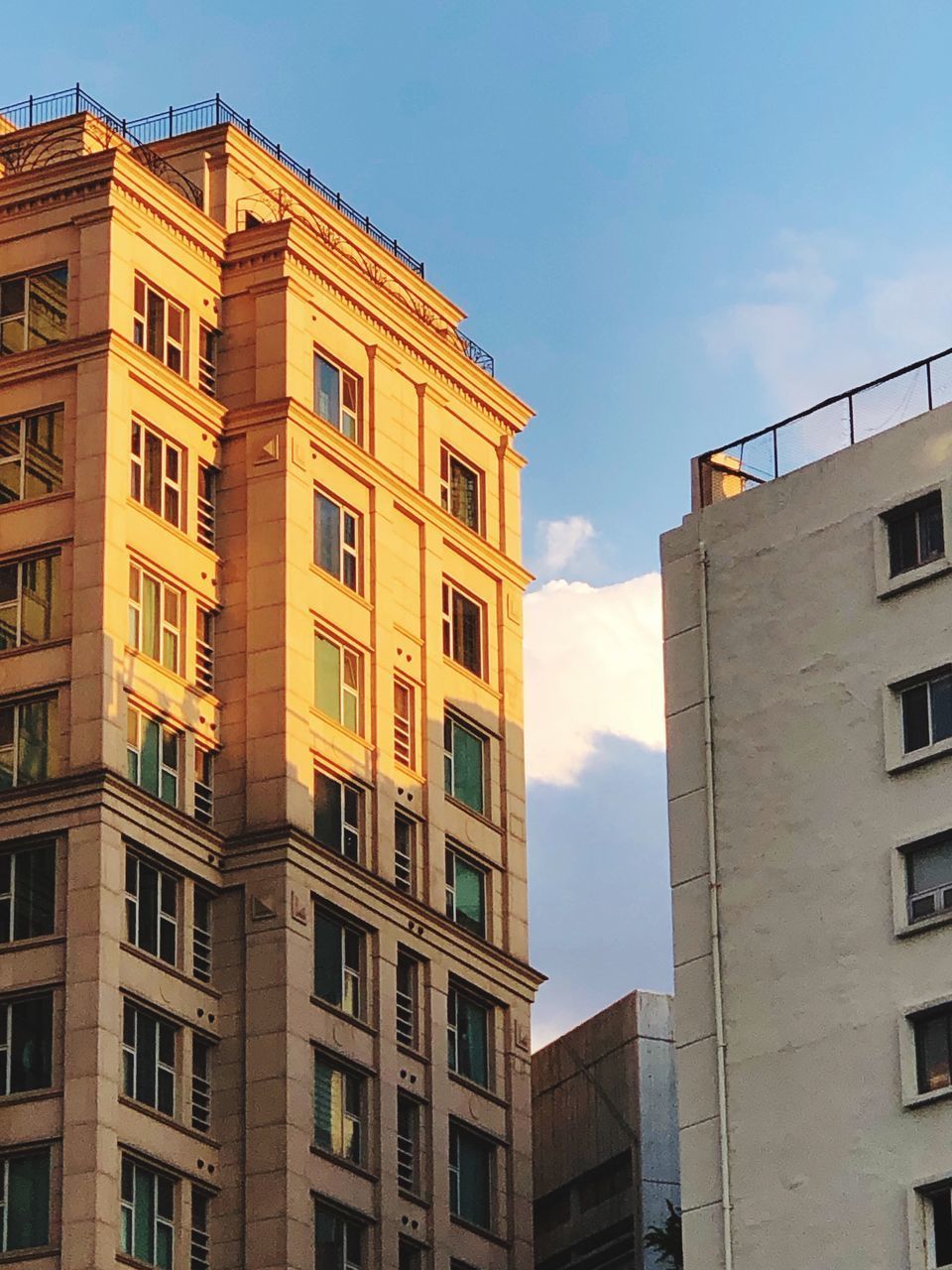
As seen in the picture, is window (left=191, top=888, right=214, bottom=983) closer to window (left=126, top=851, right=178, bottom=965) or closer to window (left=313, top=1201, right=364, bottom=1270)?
window (left=126, top=851, right=178, bottom=965)

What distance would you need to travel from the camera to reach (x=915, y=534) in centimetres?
7056

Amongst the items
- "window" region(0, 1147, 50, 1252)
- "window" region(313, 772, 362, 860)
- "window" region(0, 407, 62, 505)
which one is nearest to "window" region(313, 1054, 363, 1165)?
"window" region(313, 772, 362, 860)

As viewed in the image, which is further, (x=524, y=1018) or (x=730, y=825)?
(x=524, y=1018)

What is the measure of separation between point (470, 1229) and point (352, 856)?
1095 centimetres

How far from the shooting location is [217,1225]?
307ft

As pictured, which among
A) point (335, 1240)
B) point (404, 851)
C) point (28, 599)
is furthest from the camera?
point (404, 851)

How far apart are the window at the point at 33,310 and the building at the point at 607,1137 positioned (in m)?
27.4

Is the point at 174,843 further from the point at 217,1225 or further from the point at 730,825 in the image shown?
the point at 730,825

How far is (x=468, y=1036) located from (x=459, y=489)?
17.7 meters

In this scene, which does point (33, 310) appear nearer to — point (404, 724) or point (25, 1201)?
point (404, 724)

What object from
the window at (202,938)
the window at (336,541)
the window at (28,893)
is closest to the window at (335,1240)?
the window at (202,938)

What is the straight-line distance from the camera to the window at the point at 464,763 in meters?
107

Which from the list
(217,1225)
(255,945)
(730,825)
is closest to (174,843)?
(255,945)

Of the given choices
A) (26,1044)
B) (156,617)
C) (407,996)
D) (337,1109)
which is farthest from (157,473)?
(337,1109)
